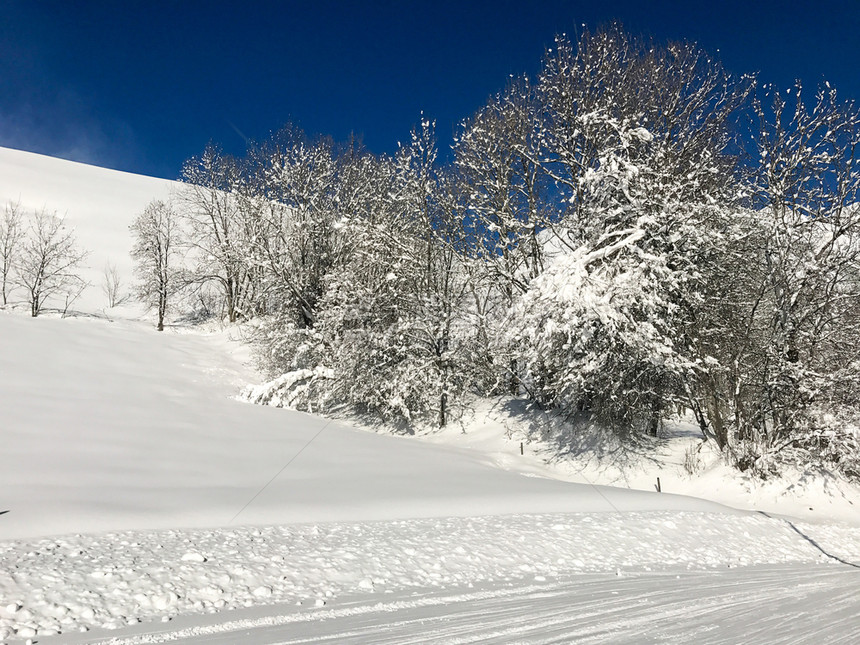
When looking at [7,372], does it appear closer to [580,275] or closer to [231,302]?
[580,275]

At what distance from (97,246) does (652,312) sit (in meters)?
52.5

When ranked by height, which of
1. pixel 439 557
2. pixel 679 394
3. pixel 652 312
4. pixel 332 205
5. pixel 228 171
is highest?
pixel 228 171

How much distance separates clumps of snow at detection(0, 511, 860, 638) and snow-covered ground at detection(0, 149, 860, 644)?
2 centimetres

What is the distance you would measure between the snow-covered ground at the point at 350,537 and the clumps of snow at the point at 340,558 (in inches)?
1.0

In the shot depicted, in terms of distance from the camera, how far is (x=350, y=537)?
5648mm

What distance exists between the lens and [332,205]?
882 inches

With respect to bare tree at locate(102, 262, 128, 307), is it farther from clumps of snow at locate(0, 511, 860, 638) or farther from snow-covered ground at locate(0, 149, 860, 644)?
clumps of snow at locate(0, 511, 860, 638)

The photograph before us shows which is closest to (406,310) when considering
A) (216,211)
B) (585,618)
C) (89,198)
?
(585,618)

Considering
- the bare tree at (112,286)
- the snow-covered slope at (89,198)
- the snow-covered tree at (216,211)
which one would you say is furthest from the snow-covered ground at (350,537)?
the snow-covered slope at (89,198)

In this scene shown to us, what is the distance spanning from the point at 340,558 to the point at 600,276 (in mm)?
9668

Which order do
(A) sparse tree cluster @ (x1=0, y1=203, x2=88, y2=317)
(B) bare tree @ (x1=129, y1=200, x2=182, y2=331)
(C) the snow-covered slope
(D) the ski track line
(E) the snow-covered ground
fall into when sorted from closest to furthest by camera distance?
(D) the ski track line
(E) the snow-covered ground
(A) sparse tree cluster @ (x1=0, y1=203, x2=88, y2=317)
(B) bare tree @ (x1=129, y1=200, x2=182, y2=331)
(C) the snow-covered slope

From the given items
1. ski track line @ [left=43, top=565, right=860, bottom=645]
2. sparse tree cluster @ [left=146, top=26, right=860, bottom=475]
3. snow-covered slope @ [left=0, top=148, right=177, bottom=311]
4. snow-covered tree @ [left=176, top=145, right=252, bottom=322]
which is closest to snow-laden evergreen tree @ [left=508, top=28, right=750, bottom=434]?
sparse tree cluster @ [left=146, top=26, right=860, bottom=475]

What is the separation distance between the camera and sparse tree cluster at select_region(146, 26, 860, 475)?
37.4 ft

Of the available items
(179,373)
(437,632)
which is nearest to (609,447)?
(437,632)
